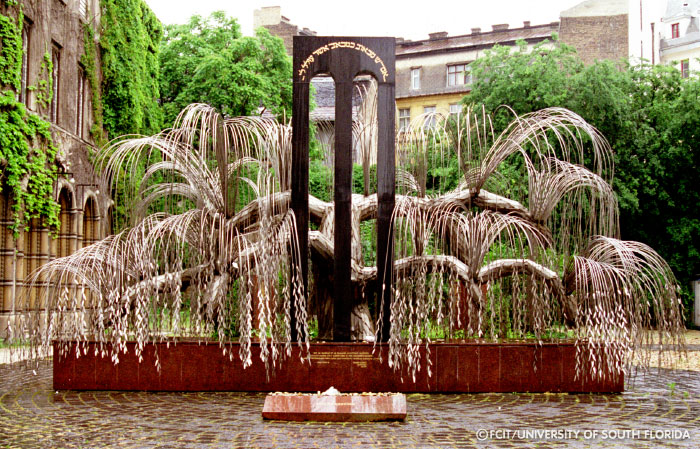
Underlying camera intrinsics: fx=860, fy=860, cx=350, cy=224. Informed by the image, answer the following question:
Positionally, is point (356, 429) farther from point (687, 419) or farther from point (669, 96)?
point (669, 96)

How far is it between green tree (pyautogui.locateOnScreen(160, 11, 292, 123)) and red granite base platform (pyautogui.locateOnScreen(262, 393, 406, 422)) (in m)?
24.7

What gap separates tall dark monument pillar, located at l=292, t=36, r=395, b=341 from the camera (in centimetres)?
1135

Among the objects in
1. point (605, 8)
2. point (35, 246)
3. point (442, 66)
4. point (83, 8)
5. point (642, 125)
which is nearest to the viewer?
point (35, 246)

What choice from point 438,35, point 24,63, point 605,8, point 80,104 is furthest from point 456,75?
point 24,63

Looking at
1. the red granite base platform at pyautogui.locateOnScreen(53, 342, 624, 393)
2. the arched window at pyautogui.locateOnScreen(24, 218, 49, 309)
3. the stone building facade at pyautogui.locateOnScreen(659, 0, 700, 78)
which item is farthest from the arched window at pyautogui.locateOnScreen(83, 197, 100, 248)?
the stone building facade at pyautogui.locateOnScreen(659, 0, 700, 78)

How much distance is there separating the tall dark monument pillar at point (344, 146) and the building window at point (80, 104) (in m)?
15.2

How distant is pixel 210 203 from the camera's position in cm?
1177

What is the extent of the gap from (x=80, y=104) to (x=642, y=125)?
59.8ft

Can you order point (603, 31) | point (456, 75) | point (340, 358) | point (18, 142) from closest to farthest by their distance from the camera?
point (340, 358) < point (18, 142) < point (603, 31) < point (456, 75)

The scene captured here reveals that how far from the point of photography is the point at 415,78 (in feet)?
189

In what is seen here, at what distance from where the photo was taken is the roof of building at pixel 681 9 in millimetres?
67875

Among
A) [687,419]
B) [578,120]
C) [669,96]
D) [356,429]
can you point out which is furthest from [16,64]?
[669,96]

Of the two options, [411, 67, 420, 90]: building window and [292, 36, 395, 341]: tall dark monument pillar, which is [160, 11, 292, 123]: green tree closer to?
[292, 36, 395, 341]: tall dark monument pillar

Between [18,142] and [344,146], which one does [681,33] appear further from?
[344,146]
